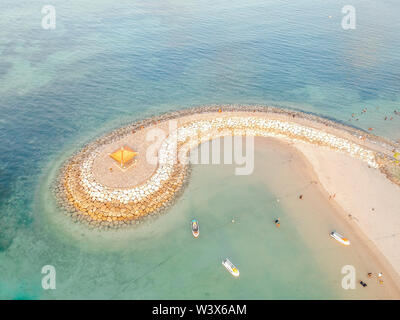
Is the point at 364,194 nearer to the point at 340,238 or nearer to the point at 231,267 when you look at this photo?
the point at 340,238

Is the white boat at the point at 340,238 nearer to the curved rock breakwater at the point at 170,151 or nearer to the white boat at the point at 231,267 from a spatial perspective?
the white boat at the point at 231,267

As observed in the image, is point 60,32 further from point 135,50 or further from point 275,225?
point 275,225

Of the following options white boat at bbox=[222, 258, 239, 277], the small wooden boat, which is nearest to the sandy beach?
the small wooden boat

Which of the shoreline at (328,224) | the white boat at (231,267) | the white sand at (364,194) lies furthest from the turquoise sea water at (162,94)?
the white sand at (364,194)

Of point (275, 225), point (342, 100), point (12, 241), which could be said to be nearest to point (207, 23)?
point (342, 100)

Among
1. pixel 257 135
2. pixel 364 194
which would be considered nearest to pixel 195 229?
pixel 257 135

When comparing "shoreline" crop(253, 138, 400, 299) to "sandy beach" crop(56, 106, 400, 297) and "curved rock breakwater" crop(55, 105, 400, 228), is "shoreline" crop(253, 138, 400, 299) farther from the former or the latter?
"curved rock breakwater" crop(55, 105, 400, 228)
